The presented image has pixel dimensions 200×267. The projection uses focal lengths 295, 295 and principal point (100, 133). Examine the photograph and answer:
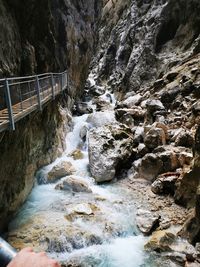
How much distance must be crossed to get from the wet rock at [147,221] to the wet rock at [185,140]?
4261 mm

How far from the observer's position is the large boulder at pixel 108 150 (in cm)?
1319

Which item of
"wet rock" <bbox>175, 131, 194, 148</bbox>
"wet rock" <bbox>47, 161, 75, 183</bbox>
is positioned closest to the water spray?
"wet rock" <bbox>47, 161, 75, 183</bbox>

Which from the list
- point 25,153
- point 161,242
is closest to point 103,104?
point 25,153

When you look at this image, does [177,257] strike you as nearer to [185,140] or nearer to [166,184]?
[166,184]

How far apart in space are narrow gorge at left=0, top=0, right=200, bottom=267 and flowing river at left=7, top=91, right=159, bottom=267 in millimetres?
32

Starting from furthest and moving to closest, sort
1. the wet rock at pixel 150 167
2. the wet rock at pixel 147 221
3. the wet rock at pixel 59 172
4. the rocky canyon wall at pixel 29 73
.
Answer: the wet rock at pixel 59 172, the wet rock at pixel 150 167, the rocky canyon wall at pixel 29 73, the wet rock at pixel 147 221

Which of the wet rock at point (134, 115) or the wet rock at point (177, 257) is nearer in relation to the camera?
the wet rock at point (177, 257)

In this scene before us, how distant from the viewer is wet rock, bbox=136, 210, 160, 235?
9155 millimetres

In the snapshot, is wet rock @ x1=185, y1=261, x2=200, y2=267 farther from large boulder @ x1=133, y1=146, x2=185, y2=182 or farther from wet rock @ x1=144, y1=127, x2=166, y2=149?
wet rock @ x1=144, y1=127, x2=166, y2=149

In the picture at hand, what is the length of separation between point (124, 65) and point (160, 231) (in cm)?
2361

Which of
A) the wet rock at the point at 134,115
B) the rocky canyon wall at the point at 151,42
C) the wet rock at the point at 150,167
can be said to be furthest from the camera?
the rocky canyon wall at the point at 151,42

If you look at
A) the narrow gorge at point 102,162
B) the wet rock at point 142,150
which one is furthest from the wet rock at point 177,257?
the wet rock at point 142,150

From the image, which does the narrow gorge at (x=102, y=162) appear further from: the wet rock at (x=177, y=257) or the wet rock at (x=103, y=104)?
the wet rock at (x=103, y=104)

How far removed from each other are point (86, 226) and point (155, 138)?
5946mm
